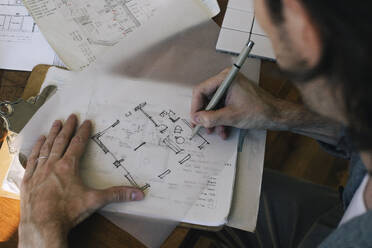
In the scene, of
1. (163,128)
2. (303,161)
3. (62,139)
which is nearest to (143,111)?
(163,128)

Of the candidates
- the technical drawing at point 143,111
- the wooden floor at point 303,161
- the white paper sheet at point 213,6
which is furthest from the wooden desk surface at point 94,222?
the wooden floor at point 303,161

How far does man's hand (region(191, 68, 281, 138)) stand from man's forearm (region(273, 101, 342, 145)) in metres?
0.03

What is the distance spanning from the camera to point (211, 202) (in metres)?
0.63

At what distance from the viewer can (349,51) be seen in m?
0.38

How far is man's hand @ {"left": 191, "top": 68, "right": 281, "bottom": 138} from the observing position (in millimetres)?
674

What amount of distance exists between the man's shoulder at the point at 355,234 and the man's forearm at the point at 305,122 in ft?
0.77

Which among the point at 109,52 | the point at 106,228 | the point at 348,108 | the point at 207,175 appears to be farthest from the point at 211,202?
the point at 109,52

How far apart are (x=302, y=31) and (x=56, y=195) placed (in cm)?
52

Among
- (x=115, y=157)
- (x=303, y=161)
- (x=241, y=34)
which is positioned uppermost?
(x=241, y=34)

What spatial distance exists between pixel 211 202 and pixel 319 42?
14.1 inches

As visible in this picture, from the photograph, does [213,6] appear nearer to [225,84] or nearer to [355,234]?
[225,84]

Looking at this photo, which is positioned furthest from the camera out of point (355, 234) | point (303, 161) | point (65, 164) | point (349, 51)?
point (303, 161)

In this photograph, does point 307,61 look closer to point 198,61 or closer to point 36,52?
point 198,61

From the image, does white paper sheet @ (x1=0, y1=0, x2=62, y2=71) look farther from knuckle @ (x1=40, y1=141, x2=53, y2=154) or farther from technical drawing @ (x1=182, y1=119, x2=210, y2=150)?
technical drawing @ (x1=182, y1=119, x2=210, y2=150)
